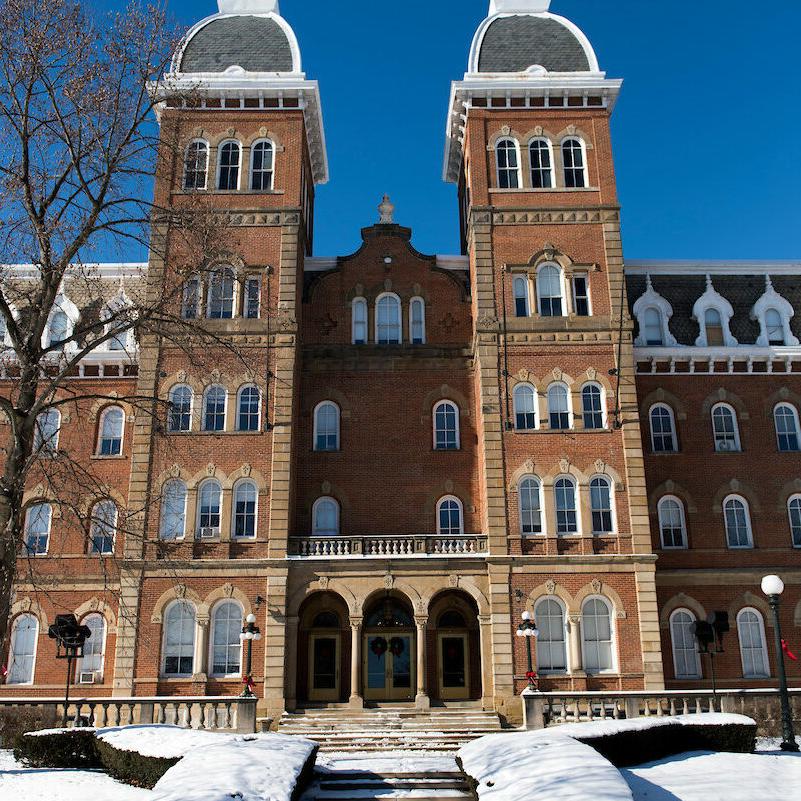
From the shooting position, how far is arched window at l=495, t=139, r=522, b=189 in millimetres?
32531

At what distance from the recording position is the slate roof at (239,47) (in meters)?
33.9

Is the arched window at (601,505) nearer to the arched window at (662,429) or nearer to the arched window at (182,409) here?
the arched window at (662,429)

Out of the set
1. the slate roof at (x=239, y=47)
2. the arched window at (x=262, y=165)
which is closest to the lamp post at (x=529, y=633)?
the arched window at (x=262, y=165)

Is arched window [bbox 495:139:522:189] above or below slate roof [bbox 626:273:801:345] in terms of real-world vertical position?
above

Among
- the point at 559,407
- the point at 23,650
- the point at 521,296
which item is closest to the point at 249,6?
the point at 521,296

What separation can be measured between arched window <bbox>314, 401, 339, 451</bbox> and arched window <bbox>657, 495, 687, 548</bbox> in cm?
1158

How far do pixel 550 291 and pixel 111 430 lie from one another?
52.6 ft

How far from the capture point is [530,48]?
34.5 metres

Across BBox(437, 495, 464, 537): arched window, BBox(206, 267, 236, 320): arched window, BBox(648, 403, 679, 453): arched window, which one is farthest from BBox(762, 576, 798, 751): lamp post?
BBox(206, 267, 236, 320): arched window

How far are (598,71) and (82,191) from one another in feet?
73.6

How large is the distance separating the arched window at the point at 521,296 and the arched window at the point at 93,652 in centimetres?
1710

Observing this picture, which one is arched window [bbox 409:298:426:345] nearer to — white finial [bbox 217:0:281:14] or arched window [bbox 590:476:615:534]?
arched window [bbox 590:476:615:534]

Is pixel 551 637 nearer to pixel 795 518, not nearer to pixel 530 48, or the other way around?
pixel 795 518

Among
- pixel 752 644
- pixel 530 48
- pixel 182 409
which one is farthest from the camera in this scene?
pixel 530 48
